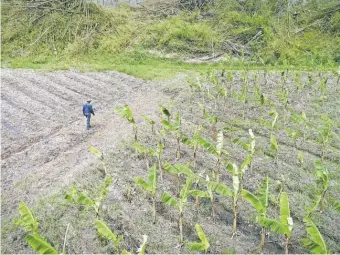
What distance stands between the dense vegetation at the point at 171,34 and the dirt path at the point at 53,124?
3224 mm

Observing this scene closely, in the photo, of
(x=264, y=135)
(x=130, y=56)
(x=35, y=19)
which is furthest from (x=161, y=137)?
(x=35, y=19)

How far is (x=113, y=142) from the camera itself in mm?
9250

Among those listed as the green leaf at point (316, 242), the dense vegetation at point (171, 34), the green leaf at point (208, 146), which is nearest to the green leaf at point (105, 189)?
the green leaf at point (208, 146)

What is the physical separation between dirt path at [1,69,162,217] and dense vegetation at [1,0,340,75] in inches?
127

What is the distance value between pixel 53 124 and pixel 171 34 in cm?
1041

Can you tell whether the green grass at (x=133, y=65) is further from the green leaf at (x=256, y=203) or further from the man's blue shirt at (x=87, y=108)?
the green leaf at (x=256, y=203)

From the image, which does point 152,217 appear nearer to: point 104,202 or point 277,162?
point 104,202

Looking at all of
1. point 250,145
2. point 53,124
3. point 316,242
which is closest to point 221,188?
point 316,242

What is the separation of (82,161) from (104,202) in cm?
181

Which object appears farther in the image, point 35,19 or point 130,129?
point 35,19

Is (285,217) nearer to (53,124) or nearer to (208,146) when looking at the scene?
(208,146)

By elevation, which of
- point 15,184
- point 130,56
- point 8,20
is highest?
point 8,20

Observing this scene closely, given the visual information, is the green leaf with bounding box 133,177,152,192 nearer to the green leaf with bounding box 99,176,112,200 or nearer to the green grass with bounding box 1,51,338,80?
the green leaf with bounding box 99,176,112,200

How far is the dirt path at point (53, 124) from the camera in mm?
7883
